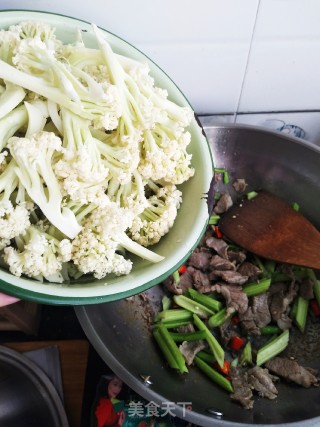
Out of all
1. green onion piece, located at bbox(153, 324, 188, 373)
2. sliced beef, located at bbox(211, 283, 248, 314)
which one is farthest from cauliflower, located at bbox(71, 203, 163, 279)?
sliced beef, located at bbox(211, 283, 248, 314)

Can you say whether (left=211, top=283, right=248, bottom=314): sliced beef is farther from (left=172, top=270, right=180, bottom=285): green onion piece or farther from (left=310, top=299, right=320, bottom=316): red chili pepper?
(left=310, top=299, right=320, bottom=316): red chili pepper

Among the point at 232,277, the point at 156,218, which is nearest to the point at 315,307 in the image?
the point at 232,277

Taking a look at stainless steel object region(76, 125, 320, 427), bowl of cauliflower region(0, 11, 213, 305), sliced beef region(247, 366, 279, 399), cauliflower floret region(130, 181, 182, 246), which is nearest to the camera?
bowl of cauliflower region(0, 11, 213, 305)

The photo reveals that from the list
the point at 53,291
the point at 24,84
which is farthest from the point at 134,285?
the point at 24,84

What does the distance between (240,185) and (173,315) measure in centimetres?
44

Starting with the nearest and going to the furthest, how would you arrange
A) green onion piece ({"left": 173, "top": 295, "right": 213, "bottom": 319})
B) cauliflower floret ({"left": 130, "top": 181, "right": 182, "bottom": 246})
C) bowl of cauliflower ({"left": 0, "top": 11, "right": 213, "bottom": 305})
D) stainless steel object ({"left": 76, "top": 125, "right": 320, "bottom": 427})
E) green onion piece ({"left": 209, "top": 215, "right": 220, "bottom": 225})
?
bowl of cauliflower ({"left": 0, "top": 11, "right": 213, "bottom": 305})
cauliflower floret ({"left": 130, "top": 181, "right": 182, "bottom": 246})
stainless steel object ({"left": 76, "top": 125, "right": 320, "bottom": 427})
green onion piece ({"left": 173, "top": 295, "right": 213, "bottom": 319})
green onion piece ({"left": 209, "top": 215, "right": 220, "bottom": 225})

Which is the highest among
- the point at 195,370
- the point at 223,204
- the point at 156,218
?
the point at 156,218

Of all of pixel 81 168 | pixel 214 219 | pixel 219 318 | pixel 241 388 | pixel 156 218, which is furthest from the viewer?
pixel 214 219

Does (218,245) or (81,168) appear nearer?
(81,168)

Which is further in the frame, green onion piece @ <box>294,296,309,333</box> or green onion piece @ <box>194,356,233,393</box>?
green onion piece @ <box>294,296,309,333</box>

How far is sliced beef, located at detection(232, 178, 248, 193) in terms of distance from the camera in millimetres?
1362

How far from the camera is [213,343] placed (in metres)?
1.18

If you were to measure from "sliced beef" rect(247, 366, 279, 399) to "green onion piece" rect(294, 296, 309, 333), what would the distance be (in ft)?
0.55

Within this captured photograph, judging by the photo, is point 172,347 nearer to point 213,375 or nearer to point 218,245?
point 213,375
